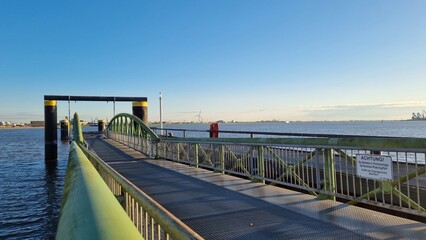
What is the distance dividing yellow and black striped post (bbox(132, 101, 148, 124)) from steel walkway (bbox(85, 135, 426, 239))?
76.6 ft

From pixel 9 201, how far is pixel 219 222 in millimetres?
14687

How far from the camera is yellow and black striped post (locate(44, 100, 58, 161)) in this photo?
28875mm

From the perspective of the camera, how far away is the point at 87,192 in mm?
1935

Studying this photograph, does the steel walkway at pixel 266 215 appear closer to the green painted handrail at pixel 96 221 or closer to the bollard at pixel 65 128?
the green painted handrail at pixel 96 221

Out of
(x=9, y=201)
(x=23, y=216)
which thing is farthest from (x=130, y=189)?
(x=9, y=201)

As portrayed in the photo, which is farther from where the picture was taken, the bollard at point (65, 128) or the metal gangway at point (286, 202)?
the bollard at point (65, 128)

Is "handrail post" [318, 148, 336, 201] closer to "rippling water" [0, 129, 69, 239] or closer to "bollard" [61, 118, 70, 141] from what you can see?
"rippling water" [0, 129, 69, 239]

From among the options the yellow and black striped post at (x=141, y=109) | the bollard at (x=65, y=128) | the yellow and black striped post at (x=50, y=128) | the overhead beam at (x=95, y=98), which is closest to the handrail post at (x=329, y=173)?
the yellow and black striped post at (x=141, y=109)

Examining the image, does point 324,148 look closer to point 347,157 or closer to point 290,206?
point 347,157

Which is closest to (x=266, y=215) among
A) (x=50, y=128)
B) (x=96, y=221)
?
(x=96, y=221)

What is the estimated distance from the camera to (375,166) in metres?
5.09

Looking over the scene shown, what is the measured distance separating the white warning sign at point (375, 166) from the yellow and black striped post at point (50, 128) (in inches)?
1129

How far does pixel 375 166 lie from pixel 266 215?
73.6 inches

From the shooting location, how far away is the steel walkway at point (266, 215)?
14.3 ft
